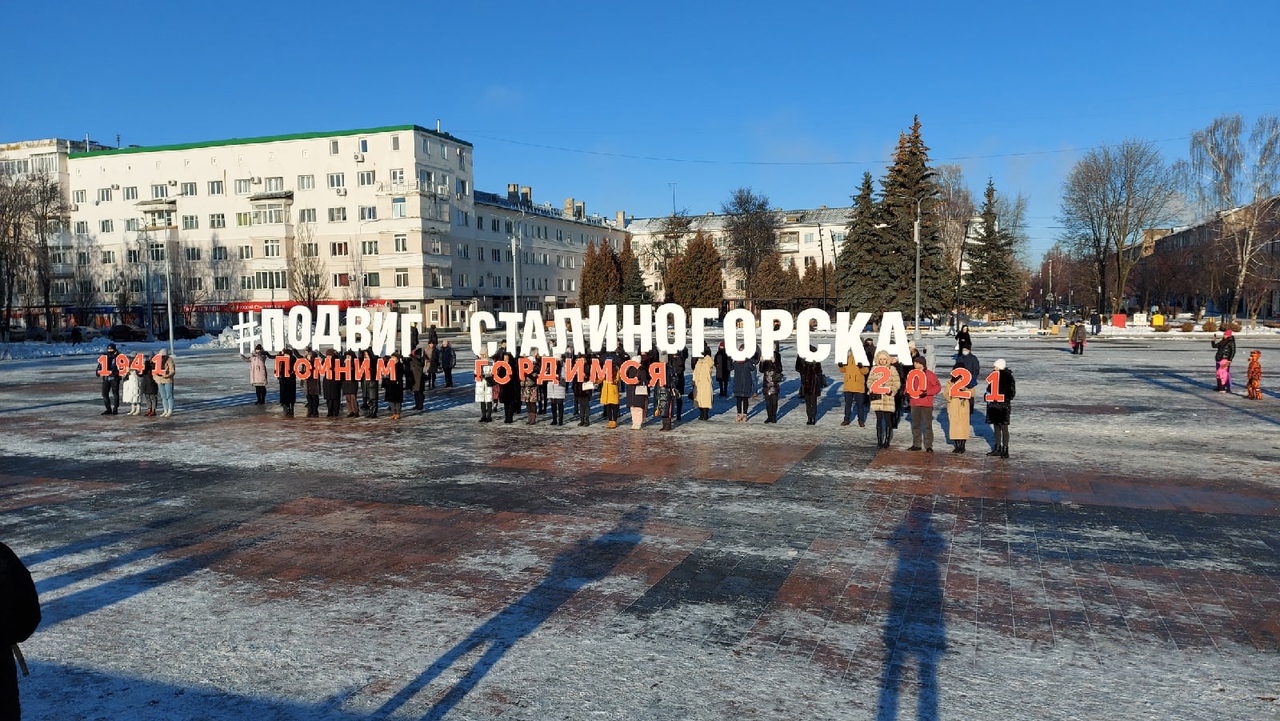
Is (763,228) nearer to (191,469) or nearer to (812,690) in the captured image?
(191,469)

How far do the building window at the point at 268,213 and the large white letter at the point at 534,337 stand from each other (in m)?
61.9

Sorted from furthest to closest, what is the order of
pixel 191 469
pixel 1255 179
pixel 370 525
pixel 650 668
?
pixel 1255 179, pixel 191 469, pixel 370 525, pixel 650 668

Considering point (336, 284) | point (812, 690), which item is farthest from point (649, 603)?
point (336, 284)

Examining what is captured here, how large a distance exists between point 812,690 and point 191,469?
11.2m

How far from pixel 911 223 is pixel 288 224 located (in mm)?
50532

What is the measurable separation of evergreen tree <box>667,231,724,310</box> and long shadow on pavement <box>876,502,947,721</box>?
64.9 meters

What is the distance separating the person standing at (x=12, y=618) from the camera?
143 inches

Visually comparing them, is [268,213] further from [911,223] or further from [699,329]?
[699,329]

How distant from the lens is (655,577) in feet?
25.5

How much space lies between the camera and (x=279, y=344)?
67.3ft

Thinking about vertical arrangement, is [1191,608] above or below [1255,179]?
below

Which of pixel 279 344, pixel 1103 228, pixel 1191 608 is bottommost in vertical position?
pixel 1191 608

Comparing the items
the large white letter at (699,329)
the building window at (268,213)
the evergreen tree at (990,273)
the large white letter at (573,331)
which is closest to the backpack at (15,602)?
the large white letter at (573,331)

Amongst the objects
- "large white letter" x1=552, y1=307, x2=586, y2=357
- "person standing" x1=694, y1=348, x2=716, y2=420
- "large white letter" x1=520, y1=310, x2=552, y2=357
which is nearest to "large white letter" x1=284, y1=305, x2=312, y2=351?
"large white letter" x1=520, y1=310, x2=552, y2=357
